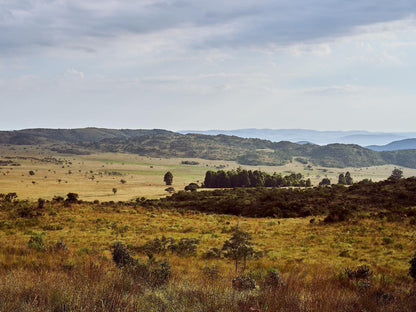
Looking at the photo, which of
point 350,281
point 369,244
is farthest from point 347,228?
point 350,281

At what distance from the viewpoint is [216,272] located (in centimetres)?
920

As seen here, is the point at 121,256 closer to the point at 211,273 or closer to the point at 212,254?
the point at 211,273

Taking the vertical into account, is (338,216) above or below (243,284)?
below

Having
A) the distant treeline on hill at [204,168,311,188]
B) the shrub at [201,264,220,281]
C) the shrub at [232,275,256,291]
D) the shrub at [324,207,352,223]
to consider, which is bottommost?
the distant treeline on hill at [204,168,311,188]

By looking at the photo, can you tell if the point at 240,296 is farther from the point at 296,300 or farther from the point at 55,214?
the point at 55,214

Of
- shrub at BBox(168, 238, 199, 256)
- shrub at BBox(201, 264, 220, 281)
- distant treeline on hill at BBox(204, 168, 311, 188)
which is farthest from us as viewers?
distant treeline on hill at BBox(204, 168, 311, 188)

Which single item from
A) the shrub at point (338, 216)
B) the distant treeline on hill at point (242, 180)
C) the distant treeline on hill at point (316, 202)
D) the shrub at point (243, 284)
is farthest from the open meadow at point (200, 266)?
the distant treeline on hill at point (242, 180)

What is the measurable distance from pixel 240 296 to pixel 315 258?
10827 mm

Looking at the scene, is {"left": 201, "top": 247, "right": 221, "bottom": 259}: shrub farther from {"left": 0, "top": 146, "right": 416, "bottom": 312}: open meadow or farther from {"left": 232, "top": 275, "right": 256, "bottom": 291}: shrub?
{"left": 232, "top": 275, "right": 256, "bottom": 291}: shrub

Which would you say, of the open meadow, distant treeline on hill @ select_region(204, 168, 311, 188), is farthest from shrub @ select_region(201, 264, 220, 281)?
distant treeline on hill @ select_region(204, 168, 311, 188)

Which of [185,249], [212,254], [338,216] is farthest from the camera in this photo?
[338,216]

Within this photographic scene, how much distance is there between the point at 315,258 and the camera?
14.9 meters

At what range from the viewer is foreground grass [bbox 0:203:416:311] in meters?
5.16

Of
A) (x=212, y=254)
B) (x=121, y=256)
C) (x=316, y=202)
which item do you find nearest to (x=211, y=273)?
(x=121, y=256)
